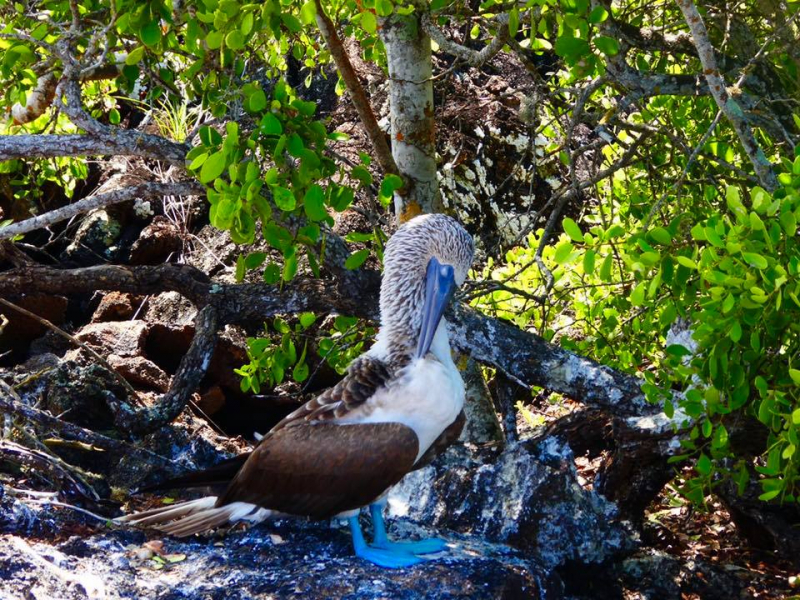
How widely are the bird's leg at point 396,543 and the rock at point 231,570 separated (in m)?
0.08

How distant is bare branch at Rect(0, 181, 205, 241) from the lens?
4930mm

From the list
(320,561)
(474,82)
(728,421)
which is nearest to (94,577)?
(320,561)

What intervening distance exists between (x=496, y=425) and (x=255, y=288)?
1698 mm

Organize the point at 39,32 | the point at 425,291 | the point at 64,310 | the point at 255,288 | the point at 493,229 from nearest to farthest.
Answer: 1. the point at 425,291
2. the point at 39,32
3. the point at 255,288
4. the point at 64,310
5. the point at 493,229

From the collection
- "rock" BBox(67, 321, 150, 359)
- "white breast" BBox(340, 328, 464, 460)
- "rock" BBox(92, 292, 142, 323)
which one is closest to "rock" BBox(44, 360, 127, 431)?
"rock" BBox(67, 321, 150, 359)

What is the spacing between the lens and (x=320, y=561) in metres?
4.04

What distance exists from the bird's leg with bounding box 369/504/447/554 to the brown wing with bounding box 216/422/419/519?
0.26m

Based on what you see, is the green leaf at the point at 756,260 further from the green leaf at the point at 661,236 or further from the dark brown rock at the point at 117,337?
the dark brown rock at the point at 117,337

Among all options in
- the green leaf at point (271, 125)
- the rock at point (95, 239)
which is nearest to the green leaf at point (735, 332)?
the green leaf at point (271, 125)

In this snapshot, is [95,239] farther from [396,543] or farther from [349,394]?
[396,543]

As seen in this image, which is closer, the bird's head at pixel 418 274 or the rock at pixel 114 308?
the bird's head at pixel 418 274

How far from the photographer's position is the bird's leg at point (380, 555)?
3988 mm

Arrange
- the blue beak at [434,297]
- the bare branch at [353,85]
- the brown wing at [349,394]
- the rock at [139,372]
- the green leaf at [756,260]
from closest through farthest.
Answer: the green leaf at [756,260] < the brown wing at [349,394] < the blue beak at [434,297] < the bare branch at [353,85] < the rock at [139,372]

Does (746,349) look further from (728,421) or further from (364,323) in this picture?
(364,323)
